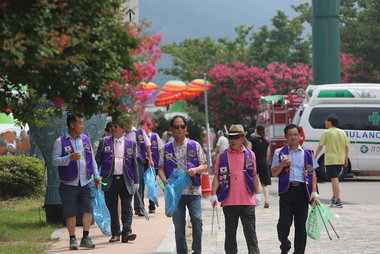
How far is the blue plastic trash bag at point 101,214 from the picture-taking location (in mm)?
11930

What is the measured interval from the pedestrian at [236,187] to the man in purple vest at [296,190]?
1.58ft

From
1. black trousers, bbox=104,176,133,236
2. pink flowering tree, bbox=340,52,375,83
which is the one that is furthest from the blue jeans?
pink flowering tree, bbox=340,52,375,83

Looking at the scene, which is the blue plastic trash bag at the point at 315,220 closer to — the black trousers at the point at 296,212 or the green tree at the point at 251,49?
the black trousers at the point at 296,212

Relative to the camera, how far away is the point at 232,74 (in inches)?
2140

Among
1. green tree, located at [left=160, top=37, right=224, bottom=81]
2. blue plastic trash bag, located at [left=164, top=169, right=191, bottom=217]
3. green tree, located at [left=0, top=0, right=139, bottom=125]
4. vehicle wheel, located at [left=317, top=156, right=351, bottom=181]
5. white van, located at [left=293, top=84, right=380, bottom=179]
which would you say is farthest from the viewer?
green tree, located at [left=160, top=37, right=224, bottom=81]

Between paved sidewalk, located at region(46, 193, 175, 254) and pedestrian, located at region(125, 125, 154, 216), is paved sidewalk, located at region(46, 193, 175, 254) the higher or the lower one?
the lower one

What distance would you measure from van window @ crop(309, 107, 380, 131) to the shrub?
32.4ft

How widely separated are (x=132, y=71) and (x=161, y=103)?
52.4 m

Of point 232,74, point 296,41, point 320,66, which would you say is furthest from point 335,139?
point 296,41

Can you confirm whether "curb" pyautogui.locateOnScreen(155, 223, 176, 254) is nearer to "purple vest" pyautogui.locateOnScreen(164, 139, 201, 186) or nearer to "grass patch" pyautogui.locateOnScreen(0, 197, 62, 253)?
"purple vest" pyautogui.locateOnScreen(164, 139, 201, 186)

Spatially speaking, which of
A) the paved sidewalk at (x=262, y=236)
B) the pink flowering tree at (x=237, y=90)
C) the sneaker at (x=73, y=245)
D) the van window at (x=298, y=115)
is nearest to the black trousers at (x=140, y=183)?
the paved sidewalk at (x=262, y=236)

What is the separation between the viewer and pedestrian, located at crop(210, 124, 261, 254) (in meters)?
9.51

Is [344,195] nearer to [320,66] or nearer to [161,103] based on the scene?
[320,66]

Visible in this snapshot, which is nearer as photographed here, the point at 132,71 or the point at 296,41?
the point at 132,71
